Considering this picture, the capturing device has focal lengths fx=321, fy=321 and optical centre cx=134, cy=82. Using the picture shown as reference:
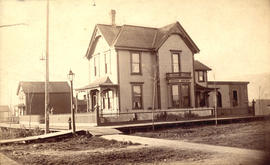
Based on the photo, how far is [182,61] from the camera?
1125 inches

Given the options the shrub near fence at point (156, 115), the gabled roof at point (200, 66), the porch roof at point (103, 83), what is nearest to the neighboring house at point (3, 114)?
the porch roof at point (103, 83)

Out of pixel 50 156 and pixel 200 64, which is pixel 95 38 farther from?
pixel 50 156

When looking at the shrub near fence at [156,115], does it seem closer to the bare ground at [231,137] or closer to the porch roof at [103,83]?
the porch roof at [103,83]

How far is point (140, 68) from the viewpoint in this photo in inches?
1052

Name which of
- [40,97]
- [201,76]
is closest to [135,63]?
[201,76]

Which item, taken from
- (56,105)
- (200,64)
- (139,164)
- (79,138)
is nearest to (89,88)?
(79,138)

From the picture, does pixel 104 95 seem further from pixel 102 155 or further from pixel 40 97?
pixel 40 97

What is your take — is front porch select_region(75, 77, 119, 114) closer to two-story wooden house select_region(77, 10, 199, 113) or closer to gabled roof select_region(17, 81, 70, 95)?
two-story wooden house select_region(77, 10, 199, 113)

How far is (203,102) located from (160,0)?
23.9m

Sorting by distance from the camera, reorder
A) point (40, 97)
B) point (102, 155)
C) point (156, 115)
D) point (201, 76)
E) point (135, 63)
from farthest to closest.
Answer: point (40, 97)
point (201, 76)
point (135, 63)
point (156, 115)
point (102, 155)

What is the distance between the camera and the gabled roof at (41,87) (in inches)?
2014

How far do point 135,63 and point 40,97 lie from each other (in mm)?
29731

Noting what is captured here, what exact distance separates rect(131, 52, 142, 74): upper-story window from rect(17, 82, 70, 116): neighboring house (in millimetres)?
26755

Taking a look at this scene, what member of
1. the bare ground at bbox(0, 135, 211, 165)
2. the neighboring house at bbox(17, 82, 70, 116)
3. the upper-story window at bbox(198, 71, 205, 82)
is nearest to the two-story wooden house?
the upper-story window at bbox(198, 71, 205, 82)
